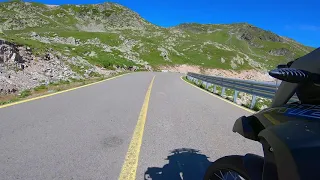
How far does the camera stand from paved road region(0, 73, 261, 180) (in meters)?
4.33

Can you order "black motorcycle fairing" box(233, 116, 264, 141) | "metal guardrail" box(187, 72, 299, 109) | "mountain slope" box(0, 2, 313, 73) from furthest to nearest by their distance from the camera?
"mountain slope" box(0, 2, 313, 73)
"metal guardrail" box(187, 72, 299, 109)
"black motorcycle fairing" box(233, 116, 264, 141)

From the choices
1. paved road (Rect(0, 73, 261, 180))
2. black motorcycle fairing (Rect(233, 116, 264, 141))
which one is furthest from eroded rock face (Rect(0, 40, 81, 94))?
black motorcycle fairing (Rect(233, 116, 264, 141))

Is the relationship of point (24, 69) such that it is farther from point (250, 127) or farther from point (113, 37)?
point (113, 37)

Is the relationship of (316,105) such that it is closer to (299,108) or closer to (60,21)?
(299,108)

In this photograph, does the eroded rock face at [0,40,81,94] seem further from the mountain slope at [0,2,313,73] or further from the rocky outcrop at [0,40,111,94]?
the mountain slope at [0,2,313,73]

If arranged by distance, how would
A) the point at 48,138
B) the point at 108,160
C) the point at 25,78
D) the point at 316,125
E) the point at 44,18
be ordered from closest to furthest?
the point at 316,125
the point at 108,160
the point at 48,138
the point at 25,78
the point at 44,18

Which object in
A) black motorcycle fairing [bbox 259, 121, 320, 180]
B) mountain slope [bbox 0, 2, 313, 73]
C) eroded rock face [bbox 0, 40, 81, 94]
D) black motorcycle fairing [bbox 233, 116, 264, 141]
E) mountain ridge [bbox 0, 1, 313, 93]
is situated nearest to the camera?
black motorcycle fairing [bbox 259, 121, 320, 180]

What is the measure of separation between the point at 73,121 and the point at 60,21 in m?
176

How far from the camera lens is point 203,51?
5177 inches

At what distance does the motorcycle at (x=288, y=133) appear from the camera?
1841 millimetres

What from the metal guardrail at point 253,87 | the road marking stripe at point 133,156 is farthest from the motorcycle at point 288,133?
the metal guardrail at point 253,87

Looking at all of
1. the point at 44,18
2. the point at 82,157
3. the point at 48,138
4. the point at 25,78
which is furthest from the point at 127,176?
the point at 44,18

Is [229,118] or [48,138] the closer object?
[48,138]

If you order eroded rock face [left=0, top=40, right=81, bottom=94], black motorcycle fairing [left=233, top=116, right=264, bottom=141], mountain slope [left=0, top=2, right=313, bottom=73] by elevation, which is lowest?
eroded rock face [left=0, top=40, right=81, bottom=94]
